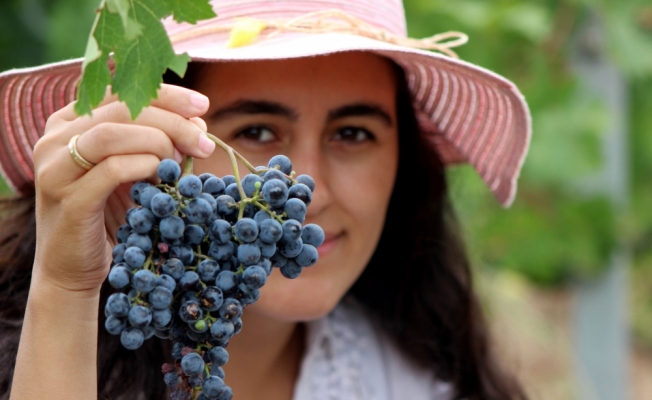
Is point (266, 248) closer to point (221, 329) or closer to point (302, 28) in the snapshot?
point (221, 329)

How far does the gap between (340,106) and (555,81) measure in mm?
1763

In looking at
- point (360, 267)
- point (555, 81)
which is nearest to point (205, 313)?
point (360, 267)

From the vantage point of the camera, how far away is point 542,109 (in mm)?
2951

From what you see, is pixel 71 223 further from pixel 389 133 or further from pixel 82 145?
pixel 389 133

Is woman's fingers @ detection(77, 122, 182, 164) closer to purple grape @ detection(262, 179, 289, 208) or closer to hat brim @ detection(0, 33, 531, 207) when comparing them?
purple grape @ detection(262, 179, 289, 208)

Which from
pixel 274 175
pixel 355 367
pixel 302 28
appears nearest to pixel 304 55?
pixel 302 28

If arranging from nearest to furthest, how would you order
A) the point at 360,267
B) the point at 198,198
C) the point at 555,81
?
the point at 198,198 < the point at 360,267 < the point at 555,81

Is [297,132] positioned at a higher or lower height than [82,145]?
lower

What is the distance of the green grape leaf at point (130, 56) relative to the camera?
0.83 meters

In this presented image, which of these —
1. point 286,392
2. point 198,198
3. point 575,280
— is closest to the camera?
point 198,198

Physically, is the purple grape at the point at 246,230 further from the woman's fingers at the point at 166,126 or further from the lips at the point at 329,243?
the lips at the point at 329,243

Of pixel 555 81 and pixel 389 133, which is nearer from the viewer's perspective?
pixel 389 133

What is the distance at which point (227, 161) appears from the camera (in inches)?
56.6

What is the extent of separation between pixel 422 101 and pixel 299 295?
0.60 meters
